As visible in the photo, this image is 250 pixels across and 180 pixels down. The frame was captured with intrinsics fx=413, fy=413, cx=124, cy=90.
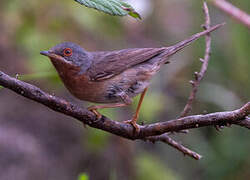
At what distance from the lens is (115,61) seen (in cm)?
489

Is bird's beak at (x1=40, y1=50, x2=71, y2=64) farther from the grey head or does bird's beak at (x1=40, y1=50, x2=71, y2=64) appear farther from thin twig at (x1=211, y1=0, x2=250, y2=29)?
thin twig at (x1=211, y1=0, x2=250, y2=29)

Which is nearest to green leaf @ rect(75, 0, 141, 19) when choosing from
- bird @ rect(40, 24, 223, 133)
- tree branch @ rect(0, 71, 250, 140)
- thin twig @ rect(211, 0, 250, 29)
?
tree branch @ rect(0, 71, 250, 140)

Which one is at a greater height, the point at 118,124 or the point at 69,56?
the point at 118,124

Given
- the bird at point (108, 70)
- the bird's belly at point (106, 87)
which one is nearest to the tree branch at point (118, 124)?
the bird at point (108, 70)

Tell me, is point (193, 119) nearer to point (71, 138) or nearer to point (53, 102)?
point (53, 102)

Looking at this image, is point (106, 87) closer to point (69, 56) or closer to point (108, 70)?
point (108, 70)

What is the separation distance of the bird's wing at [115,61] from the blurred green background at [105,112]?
653 mm

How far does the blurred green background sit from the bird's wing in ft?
2.14

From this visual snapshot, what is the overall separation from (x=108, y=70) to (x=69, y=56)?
0.46 meters

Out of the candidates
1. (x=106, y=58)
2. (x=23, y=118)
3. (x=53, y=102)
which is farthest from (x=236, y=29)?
(x=53, y=102)

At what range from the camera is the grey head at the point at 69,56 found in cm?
444

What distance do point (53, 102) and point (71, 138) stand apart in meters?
4.17

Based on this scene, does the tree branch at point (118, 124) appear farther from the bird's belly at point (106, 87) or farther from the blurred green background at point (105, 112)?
the blurred green background at point (105, 112)

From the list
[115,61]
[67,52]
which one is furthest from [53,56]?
[115,61]
